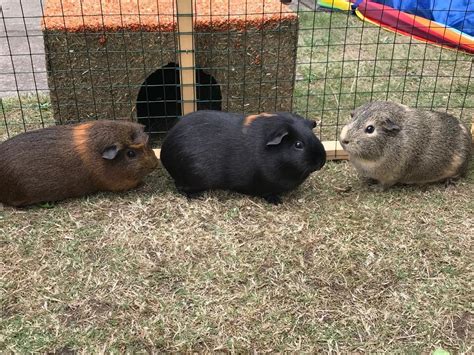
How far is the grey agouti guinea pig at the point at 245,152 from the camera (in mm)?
3719

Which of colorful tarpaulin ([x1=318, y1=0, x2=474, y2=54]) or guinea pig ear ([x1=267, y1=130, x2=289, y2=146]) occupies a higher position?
guinea pig ear ([x1=267, y1=130, x2=289, y2=146])

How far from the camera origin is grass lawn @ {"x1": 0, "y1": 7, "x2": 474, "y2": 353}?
9.37 feet

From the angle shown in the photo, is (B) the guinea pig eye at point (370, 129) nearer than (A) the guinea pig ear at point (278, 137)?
No

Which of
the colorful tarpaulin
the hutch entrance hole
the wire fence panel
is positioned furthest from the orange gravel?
the colorful tarpaulin

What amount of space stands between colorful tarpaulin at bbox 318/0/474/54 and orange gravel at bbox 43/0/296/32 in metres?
2.46

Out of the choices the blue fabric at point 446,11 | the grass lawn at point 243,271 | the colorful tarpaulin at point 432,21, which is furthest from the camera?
the blue fabric at point 446,11

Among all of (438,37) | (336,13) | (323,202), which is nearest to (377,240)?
(323,202)

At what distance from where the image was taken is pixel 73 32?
4207 mm

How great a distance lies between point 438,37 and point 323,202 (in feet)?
13.0

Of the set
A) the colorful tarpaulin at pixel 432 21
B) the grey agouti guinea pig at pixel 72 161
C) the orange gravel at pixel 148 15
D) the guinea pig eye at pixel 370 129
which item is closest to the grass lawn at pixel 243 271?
the grey agouti guinea pig at pixel 72 161

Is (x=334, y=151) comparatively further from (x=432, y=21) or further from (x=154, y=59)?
(x=432, y=21)

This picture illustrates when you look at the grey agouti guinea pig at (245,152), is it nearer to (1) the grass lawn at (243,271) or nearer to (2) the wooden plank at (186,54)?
(1) the grass lawn at (243,271)

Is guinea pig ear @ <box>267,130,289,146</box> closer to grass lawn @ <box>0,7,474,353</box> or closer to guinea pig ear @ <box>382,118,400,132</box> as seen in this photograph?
grass lawn @ <box>0,7,474,353</box>

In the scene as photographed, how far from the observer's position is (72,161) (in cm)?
373
